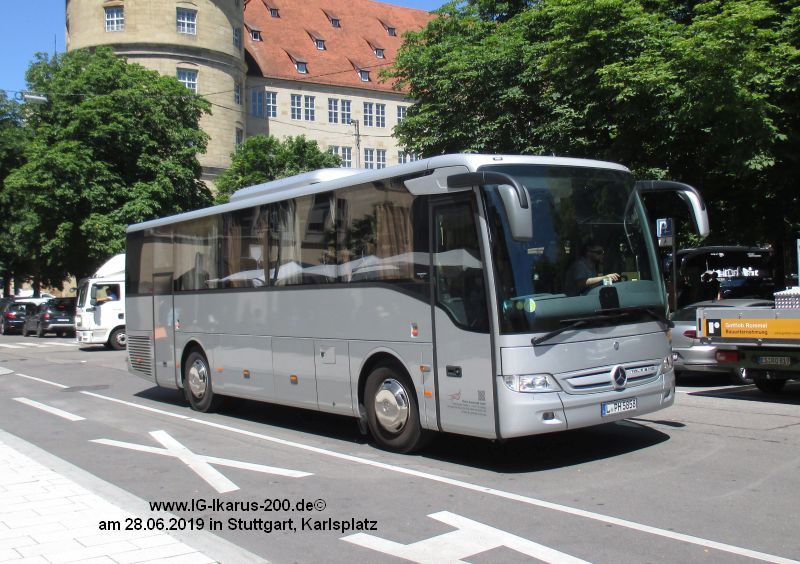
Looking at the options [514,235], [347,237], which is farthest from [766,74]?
[514,235]

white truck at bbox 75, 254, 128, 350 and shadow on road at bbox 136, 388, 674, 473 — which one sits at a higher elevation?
white truck at bbox 75, 254, 128, 350

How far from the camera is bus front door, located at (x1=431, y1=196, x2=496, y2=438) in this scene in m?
7.79

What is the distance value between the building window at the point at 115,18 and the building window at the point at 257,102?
17482 millimetres

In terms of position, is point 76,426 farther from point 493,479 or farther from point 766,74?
point 766,74

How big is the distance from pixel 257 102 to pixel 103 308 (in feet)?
165

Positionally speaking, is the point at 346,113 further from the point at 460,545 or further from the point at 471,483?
the point at 460,545

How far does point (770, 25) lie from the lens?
2022 centimetres

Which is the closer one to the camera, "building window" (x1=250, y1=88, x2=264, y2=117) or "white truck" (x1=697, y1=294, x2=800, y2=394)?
"white truck" (x1=697, y1=294, x2=800, y2=394)

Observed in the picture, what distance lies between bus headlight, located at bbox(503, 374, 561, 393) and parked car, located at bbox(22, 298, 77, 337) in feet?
121

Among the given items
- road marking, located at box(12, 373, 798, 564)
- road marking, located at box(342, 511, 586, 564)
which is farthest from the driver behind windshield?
road marking, located at box(342, 511, 586, 564)

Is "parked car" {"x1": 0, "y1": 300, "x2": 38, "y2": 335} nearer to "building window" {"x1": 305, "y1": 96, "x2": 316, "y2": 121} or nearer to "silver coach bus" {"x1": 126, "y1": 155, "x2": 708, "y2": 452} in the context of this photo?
"building window" {"x1": 305, "y1": 96, "x2": 316, "y2": 121}

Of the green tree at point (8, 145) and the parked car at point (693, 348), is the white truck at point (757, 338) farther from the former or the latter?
the green tree at point (8, 145)

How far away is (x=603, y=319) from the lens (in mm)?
8023

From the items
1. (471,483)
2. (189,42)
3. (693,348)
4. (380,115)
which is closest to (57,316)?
(189,42)
